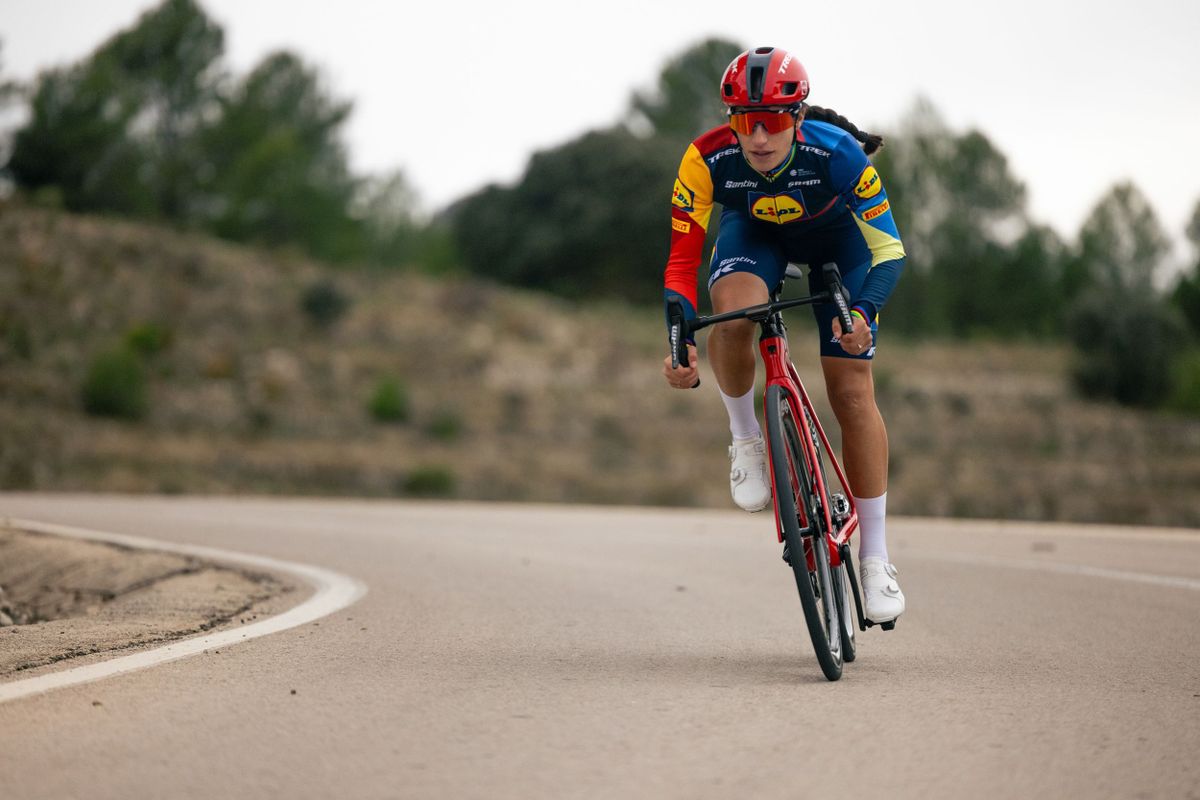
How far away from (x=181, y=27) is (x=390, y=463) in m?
25.9

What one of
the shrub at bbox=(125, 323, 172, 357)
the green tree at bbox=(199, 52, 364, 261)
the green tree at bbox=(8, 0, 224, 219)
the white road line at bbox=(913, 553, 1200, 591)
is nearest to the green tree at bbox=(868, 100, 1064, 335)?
the green tree at bbox=(199, 52, 364, 261)

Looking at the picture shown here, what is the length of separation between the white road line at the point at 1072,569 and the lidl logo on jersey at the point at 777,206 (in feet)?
13.4

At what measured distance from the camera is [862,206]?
5277 millimetres

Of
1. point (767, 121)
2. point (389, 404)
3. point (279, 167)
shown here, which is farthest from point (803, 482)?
point (279, 167)

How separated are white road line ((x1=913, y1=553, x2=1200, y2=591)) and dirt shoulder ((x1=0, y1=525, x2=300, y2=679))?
479cm

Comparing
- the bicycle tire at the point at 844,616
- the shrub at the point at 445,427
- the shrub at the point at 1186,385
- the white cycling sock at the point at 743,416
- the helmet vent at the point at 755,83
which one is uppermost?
the shrub at the point at 1186,385

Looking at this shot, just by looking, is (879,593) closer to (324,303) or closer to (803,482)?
(803,482)

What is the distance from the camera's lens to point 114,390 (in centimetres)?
3141

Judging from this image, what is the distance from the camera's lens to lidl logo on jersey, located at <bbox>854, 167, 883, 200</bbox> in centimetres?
526

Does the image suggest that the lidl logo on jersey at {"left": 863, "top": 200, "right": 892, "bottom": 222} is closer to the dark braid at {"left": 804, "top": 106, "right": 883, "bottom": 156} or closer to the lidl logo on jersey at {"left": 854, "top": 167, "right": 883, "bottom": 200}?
the lidl logo on jersey at {"left": 854, "top": 167, "right": 883, "bottom": 200}

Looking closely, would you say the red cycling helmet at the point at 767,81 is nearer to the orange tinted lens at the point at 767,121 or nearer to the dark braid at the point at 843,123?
the orange tinted lens at the point at 767,121

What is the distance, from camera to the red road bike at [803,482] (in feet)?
16.3

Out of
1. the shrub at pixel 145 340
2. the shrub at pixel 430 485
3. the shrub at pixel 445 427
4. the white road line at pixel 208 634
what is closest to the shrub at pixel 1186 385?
the shrub at pixel 445 427

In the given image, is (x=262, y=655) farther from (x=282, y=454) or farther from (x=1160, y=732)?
(x=282, y=454)
